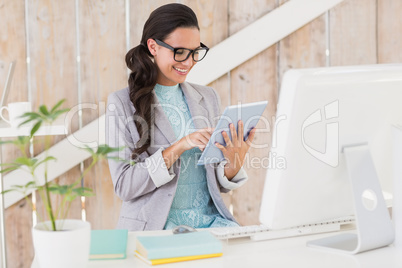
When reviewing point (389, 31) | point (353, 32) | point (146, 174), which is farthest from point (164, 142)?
point (389, 31)

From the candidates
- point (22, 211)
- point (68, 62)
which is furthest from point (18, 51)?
point (22, 211)

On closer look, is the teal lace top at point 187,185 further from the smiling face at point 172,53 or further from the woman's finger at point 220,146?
the woman's finger at point 220,146

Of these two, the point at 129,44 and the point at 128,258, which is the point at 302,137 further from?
the point at 129,44

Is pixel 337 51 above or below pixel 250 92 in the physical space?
above

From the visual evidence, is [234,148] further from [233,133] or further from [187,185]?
[187,185]

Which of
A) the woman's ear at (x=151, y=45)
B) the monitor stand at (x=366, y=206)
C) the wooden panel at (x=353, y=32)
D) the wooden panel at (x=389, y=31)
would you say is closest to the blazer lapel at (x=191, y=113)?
the woman's ear at (x=151, y=45)

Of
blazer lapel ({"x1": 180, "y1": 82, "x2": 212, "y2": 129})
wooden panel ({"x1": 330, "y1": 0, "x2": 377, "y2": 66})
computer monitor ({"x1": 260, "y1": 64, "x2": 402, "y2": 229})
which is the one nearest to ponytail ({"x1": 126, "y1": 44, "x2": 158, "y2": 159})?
blazer lapel ({"x1": 180, "y1": 82, "x2": 212, "y2": 129})

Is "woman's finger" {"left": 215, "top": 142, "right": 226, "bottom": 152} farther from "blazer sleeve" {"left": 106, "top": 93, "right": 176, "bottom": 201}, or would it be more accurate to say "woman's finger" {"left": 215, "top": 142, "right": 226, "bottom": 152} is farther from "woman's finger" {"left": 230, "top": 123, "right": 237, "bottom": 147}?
"blazer sleeve" {"left": 106, "top": 93, "right": 176, "bottom": 201}

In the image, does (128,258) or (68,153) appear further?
(68,153)

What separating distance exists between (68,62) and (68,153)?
0.41 meters

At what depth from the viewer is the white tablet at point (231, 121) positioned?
4.70ft

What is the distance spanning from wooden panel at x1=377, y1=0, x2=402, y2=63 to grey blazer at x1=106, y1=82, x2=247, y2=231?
48.7 inches

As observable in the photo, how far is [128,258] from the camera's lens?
1271 millimetres

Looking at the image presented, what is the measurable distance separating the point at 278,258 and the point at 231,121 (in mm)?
410
